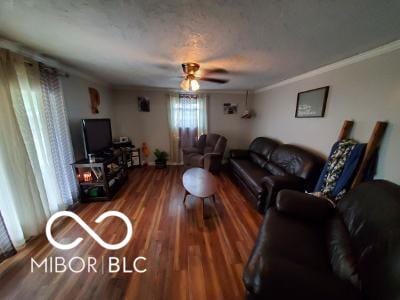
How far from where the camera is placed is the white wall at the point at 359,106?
1551 millimetres

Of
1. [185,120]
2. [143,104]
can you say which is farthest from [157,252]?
[143,104]

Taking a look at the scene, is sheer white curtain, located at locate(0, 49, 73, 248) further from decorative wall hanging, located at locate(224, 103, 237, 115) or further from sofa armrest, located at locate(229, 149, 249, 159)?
decorative wall hanging, located at locate(224, 103, 237, 115)

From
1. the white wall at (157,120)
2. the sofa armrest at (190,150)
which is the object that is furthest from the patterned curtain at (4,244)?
the sofa armrest at (190,150)

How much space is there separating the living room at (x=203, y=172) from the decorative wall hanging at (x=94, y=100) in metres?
0.20

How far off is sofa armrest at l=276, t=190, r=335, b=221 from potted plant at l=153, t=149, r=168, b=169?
3440 mm

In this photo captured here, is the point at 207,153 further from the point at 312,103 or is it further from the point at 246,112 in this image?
the point at 312,103

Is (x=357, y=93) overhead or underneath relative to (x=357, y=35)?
underneath

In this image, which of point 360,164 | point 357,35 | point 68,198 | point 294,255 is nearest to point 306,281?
point 294,255

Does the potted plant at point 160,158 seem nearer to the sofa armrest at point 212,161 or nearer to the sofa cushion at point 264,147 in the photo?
the sofa armrest at point 212,161

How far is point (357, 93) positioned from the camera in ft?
6.22

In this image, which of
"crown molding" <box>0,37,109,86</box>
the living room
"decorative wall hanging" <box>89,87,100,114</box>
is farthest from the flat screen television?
"crown molding" <box>0,37,109,86</box>

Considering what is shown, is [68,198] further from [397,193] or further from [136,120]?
[397,193]

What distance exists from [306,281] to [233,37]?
184 centimetres

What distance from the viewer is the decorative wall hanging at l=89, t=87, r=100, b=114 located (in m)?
3.17
